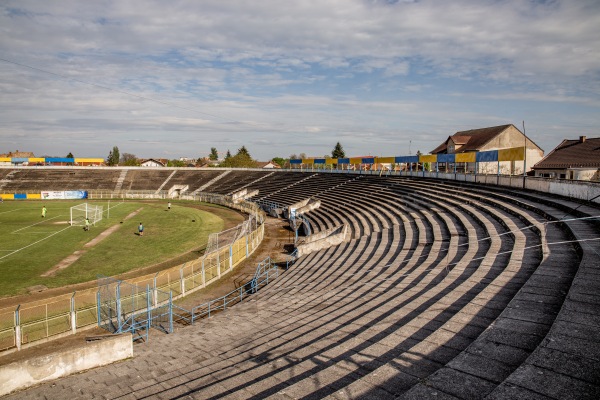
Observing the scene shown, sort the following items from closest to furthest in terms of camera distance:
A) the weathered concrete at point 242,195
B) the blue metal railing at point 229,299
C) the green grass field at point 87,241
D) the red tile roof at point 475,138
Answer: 1. the blue metal railing at point 229,299
2. the green grass field at point 87,241
3. the red tile roof at point 475,138
4. the weathered concrete at point 242,195

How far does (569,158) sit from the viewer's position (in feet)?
129

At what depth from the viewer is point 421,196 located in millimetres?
28844

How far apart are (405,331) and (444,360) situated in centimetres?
148

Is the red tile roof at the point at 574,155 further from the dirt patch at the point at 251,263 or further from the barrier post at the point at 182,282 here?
the barrier post at the point at 182,282

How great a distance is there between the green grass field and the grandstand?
11082 mm

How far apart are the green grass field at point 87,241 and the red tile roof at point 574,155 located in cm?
3576

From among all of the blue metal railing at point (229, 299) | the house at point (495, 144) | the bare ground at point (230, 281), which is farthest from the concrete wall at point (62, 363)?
the house at point (495, 144)

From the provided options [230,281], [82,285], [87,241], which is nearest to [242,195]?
[87,241]

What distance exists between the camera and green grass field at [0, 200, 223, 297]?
21.4 m

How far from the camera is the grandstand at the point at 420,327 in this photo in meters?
5.88

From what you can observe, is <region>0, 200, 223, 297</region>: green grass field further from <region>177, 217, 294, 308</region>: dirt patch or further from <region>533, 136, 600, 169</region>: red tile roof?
<region>533, 136, 600, 169</region>: red tile roof

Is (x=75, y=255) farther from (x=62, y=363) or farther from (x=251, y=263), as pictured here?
(x=62, y=363)

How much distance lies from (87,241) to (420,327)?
29.5m

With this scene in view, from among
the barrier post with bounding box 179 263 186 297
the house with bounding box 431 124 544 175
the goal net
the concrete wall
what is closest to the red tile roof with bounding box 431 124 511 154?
the house with bounding box 431 124 544 175
